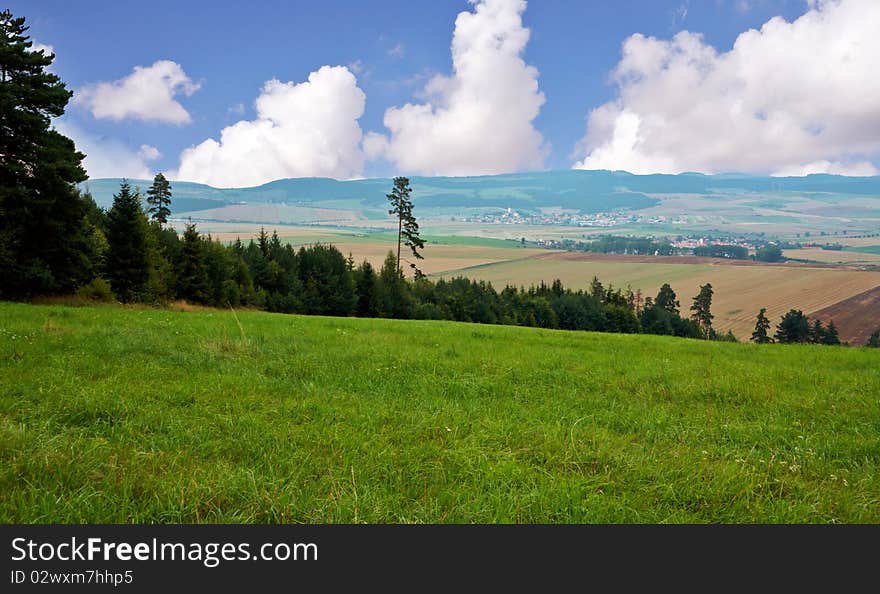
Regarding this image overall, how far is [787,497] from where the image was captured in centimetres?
492

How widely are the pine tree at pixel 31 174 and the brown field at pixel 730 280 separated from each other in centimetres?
11442

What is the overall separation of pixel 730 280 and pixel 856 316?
166ft

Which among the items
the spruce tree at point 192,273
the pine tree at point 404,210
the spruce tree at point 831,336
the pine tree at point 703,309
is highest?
the pine tree at point 404,210

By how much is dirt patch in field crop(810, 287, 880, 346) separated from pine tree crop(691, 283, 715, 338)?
66.3 ft

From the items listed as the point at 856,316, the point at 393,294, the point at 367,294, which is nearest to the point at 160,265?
the point at 367,294

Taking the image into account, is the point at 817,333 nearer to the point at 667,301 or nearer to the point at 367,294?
the point at 667,301

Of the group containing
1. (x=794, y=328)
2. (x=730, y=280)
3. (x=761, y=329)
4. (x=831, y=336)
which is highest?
(x=730, y=280)

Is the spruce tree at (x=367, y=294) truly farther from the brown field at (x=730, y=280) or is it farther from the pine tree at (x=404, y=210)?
the brown field at (x=730, y=280)

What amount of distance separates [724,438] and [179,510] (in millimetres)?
6974

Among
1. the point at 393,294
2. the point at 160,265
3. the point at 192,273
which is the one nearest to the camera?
the point at 160,265

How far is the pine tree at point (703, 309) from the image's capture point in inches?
4574

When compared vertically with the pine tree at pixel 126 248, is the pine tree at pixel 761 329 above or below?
below

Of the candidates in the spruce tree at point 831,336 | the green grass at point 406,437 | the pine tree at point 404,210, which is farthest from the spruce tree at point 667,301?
the green grass at point 406,437

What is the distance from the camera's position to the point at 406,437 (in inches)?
239
